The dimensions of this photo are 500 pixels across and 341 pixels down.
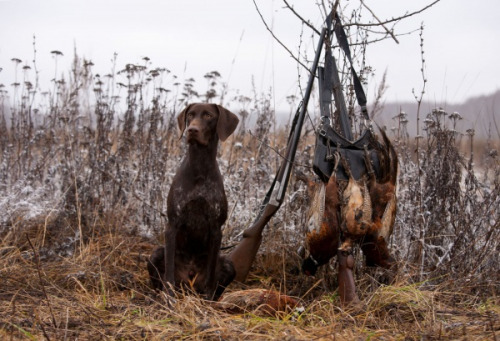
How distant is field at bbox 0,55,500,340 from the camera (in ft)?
8.95

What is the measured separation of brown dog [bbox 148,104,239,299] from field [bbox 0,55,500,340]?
0.27 metres

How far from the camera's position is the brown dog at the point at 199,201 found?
3.64 m

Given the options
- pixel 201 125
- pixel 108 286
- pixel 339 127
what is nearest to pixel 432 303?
pixel 339 127

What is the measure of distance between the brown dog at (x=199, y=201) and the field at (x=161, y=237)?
268mm

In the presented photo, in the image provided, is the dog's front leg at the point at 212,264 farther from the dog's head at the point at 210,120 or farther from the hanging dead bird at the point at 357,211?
the hanging dead bird at the point at 357,211

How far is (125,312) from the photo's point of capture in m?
2.96

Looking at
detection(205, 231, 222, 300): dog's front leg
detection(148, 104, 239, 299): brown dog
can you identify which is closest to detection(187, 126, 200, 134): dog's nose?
detection(148, 104, 239, 299): brown dog

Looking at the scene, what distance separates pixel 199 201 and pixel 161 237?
4.10ft

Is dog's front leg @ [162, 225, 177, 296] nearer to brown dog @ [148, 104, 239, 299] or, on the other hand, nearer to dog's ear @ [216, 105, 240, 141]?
brown dog @ [148, 104, 239, 299]

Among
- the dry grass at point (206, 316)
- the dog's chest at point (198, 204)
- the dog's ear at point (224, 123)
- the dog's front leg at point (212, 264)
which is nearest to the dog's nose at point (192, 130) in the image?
the dog's ear at point (224, 123)

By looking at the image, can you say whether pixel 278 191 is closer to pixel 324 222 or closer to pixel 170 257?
pixel 324 222

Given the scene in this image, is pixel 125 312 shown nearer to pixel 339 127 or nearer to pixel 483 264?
Result: pixel 339 127

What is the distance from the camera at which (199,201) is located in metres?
3.64

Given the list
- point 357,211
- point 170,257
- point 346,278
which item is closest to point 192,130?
point 170,257
